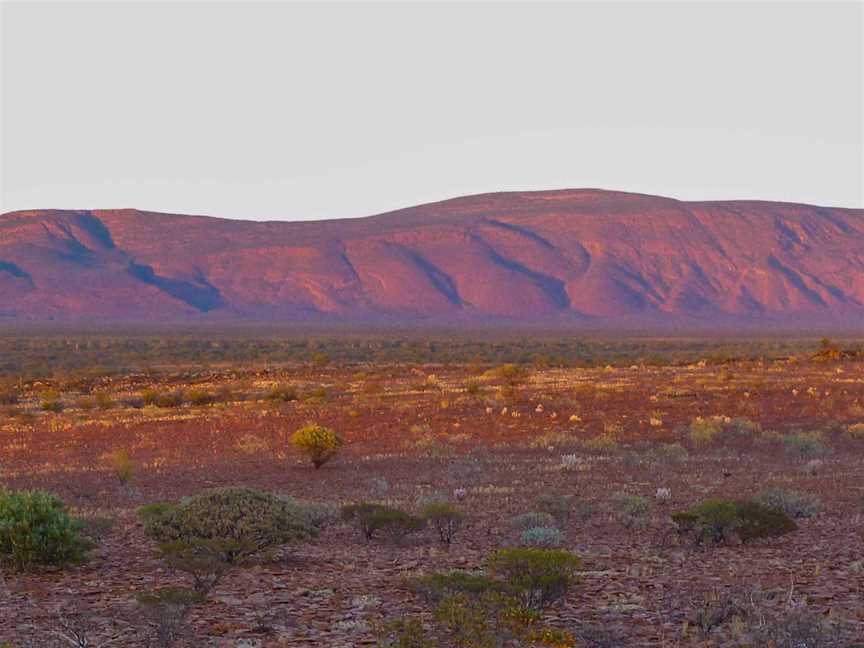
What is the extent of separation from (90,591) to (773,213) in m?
185

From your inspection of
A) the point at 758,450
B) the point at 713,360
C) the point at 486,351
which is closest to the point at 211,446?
the point at 758,450

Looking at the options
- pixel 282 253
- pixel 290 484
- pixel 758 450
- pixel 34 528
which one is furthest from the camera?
pixel 282 253

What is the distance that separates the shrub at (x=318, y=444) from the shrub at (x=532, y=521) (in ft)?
24.3

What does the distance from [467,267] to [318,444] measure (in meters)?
152

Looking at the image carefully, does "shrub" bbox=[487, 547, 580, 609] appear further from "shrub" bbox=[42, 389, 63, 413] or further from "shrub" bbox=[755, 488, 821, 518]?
"shrub" bbox=[42, 389, 63, 413]

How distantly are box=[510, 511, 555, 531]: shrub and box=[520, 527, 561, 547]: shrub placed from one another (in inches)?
30.7

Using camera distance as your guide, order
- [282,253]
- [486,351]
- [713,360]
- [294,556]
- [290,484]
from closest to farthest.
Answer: [294,556]
[290,484]
[713,360]
[486,351]
[282,253]

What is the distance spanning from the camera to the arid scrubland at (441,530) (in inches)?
332

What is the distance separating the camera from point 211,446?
2345cm

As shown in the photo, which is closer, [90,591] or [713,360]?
[90,591]

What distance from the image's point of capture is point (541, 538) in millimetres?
11883

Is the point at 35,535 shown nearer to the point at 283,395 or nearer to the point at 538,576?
the point at 538,576

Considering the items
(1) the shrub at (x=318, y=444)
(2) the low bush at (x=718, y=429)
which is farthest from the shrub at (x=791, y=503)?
(2) the low bush at (x=718, y=429)

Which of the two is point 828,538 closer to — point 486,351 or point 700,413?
point 700,413
